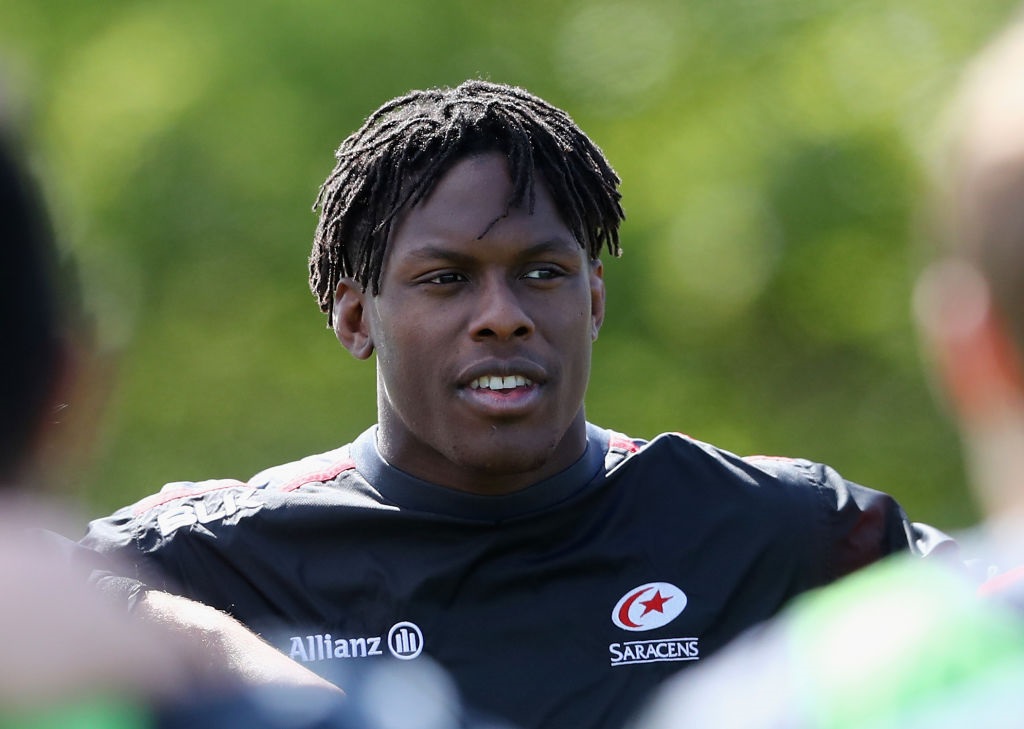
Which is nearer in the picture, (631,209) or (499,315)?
(499,315)

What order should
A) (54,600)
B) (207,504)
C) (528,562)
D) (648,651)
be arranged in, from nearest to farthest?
(54,600) < (648,651) < (528,562) < (207,504)

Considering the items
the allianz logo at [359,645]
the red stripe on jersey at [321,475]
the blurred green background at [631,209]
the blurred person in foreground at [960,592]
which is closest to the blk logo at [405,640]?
the allianz logo at [359,645]

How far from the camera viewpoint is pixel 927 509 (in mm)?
8695

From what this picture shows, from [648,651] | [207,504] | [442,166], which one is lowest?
[648,651]

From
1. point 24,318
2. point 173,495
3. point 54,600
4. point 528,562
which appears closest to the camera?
point 54,600

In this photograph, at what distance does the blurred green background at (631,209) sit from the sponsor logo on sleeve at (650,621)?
5.27 meters

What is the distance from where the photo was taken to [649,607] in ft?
10.8

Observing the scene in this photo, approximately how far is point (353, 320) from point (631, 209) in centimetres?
544

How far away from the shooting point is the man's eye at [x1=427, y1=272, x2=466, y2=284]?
3.35 m

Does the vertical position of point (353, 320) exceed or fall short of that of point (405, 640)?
it exceeds it

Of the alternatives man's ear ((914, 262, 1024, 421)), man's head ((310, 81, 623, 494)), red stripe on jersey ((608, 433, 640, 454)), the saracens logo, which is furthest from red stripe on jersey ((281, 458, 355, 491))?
man's ear ((914, 262, 1024, 421))

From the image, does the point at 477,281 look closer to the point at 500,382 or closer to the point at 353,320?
the point at 500,382

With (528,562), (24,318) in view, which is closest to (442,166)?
(528,562)

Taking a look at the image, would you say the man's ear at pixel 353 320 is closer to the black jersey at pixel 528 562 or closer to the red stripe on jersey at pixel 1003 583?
the black jersey at pixel 528 562
